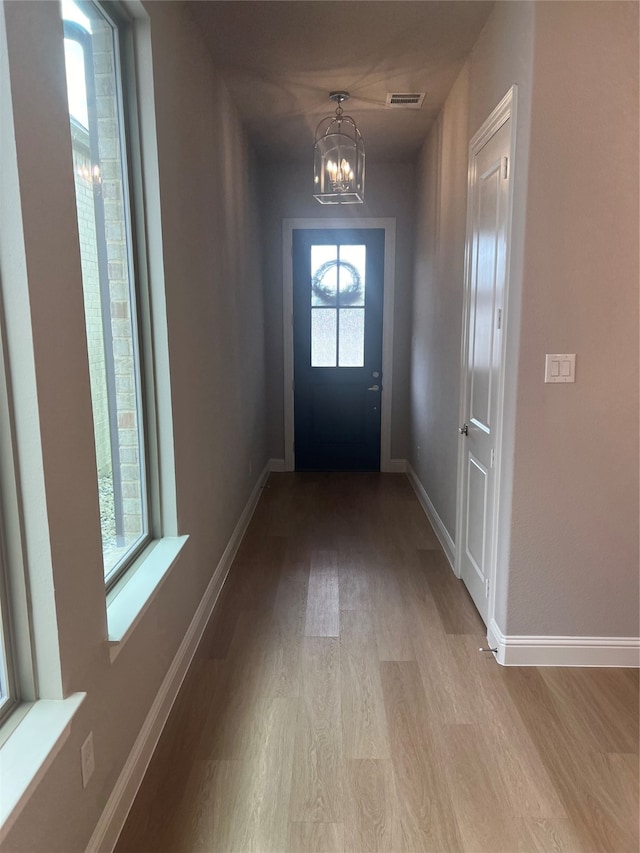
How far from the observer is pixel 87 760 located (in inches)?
56.4

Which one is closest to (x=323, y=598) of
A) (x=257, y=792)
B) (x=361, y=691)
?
(x=361, y=691)

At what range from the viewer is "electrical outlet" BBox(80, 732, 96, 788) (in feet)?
4.63

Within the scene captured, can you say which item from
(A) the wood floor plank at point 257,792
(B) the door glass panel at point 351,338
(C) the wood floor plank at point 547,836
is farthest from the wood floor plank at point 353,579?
(B) the door glass panel at point 351,338

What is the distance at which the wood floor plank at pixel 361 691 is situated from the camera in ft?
6.45

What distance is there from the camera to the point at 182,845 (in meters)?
1.58

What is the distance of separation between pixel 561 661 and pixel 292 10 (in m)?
2.93

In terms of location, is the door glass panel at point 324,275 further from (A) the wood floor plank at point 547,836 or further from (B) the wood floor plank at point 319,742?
(A) the wood floor plank at point 547,836

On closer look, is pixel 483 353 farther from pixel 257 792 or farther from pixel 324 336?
pixel 324 336

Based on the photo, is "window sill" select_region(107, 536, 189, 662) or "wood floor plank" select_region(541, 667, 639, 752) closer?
"window sill" select_region(107, 536, 189, 662)

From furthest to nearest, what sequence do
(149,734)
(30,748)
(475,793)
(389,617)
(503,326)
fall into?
(389,617) < (503,326) < (149,734) < (475,793) < (30,748)

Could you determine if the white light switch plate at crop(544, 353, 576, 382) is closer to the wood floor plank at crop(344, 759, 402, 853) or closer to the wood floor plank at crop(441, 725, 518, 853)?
the wood floor plank at crop(441, 725, 518, 853)

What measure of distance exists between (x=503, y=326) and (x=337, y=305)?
2.93 m

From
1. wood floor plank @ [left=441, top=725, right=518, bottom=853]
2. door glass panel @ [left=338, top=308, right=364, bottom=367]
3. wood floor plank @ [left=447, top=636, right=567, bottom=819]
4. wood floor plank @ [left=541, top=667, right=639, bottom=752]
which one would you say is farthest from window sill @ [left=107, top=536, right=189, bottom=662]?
door glass panel @ [left=338, top=308, right=364, bottom=367]

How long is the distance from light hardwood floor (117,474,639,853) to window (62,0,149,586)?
0.68 m
